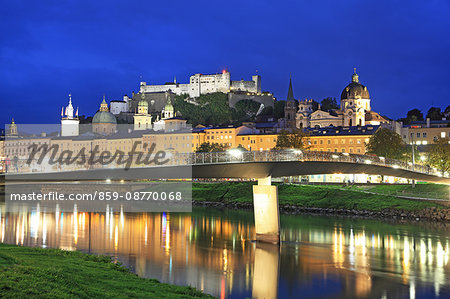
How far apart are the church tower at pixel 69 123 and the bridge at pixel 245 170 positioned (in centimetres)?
15234

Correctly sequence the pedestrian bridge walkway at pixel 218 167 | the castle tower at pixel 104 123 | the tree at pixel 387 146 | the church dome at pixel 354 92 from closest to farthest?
the pedestrian bridge walkway at pixel 218 167
the tree at pixel 387 146
the church dome at pixel 354 92
the castle tower at pixel 104 123

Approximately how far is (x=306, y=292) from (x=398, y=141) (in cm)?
6806

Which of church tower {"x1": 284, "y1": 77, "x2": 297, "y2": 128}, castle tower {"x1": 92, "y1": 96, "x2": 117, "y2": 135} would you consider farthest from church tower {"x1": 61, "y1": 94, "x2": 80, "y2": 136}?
church tower {"x1": 284, "y1": 77, "x2": 297, "y2": 128}

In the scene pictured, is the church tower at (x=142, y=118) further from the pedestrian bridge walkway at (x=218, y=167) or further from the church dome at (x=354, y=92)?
the pedestrian bridge walkway at (x=218, y=167)

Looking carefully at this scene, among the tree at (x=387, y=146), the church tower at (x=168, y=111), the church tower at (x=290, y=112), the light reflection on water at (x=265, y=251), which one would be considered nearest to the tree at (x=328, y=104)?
the church tower at (x=290, y=112)

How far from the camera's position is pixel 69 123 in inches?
7505

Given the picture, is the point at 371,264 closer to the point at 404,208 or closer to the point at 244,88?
the point at 404,208

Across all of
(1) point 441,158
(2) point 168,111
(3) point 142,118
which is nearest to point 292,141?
(1) point 441,158

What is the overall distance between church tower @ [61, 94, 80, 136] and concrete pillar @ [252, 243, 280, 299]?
520 feet

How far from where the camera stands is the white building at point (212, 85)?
193 m

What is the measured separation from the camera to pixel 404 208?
58.3 metres

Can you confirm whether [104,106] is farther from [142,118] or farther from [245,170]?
[245,170]

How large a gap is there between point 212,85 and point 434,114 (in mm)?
75538

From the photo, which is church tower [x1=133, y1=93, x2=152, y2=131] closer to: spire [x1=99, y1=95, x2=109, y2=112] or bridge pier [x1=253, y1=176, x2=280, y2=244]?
spire [x1=99, y1=95, x2=109, y2=112]
